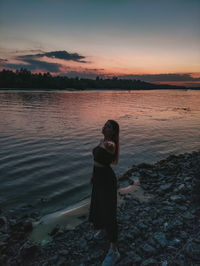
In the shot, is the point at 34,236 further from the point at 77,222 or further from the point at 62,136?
the point at 62,136

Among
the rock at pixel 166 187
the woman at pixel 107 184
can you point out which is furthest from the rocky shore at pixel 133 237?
the woman at pixel 107 184

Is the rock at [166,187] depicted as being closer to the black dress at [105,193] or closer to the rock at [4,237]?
the black dress at [105,193]

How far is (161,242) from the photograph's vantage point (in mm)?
5129

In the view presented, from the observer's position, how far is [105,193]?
4891 millimetres

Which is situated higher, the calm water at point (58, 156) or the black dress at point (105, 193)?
the black dress at point (105, 193)

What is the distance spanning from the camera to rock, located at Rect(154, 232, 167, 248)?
5066 millimetres

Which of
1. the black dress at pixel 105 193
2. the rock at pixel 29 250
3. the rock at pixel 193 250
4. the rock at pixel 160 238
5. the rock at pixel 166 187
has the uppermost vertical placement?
the black dress at pixel 105 193

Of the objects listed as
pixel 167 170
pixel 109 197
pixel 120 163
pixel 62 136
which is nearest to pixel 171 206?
pixel 109 197

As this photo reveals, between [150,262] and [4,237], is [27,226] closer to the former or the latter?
[4,237]

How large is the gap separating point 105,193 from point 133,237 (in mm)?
1823

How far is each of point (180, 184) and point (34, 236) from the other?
6.61 meters

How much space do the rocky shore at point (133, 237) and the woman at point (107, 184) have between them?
0.54 metres

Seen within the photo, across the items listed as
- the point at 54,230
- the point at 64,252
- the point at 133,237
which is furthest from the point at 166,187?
the point at 64,252

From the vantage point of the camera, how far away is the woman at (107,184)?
15.1 ft
